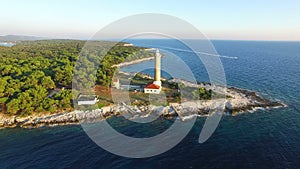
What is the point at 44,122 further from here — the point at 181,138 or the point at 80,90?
the point at 181,138

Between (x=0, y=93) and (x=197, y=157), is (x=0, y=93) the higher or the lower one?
the higher one

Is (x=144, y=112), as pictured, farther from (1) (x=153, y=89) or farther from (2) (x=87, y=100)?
(2) (x=87, y=100)

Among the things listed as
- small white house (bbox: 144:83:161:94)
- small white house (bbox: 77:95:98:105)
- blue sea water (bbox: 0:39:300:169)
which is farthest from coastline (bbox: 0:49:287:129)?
small white house (bbox: 144:83:161:94)

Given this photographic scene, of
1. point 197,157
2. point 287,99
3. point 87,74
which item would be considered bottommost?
point 197,157

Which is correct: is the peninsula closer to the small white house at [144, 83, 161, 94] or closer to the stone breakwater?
the stone breakwater

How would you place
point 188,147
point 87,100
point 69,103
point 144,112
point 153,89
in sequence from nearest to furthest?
1. point 188,147
2. point 144,112
3. point 69,103
4. point 87,100
5. point 153,89

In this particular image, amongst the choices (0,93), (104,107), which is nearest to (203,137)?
(104,107)

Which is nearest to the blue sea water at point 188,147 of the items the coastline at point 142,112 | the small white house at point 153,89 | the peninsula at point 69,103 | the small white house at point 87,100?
the coastline at point 142,112

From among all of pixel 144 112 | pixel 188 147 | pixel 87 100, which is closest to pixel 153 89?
pixel 144 112
